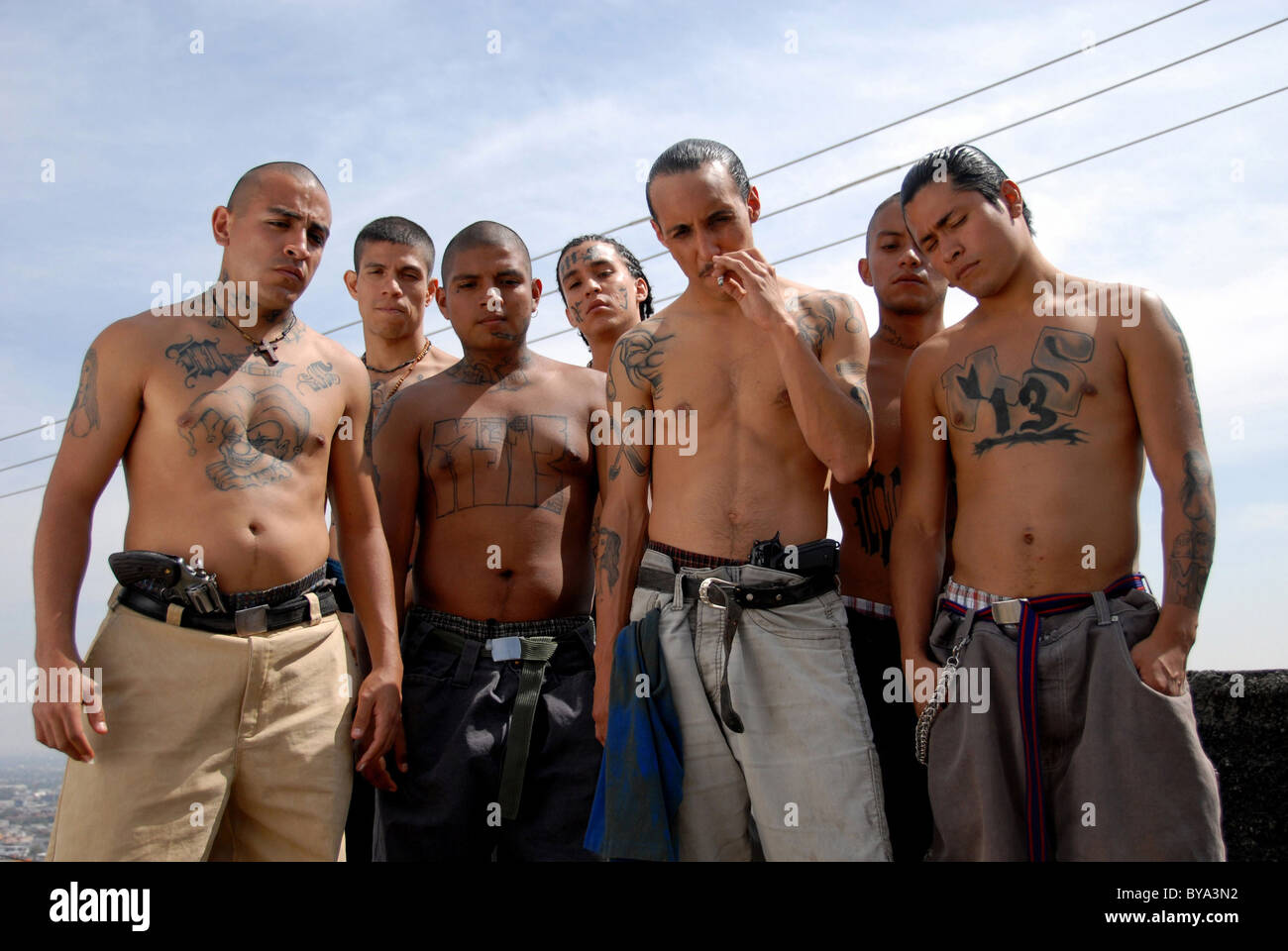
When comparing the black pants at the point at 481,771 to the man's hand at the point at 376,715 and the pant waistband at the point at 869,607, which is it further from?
the pant waistband at the point at 869,607

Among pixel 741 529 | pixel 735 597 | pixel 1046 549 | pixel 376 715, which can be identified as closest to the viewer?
pixel 1046 549

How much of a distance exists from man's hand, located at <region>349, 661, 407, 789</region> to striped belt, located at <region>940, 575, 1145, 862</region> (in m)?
1.88

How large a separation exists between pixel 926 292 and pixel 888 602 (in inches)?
55.1

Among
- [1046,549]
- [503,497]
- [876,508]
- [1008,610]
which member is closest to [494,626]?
[503,497]

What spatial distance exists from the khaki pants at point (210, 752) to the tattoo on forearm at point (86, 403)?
1.94 ft

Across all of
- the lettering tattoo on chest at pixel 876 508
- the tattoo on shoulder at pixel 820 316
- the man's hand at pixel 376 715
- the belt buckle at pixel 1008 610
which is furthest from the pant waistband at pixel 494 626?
the belt buckle at pixel 1008 610

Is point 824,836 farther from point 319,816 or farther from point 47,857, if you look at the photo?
point 47,857

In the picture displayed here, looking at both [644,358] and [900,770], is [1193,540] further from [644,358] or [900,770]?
[644,358]

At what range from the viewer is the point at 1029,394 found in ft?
10.7

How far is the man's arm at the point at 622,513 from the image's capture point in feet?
11.5

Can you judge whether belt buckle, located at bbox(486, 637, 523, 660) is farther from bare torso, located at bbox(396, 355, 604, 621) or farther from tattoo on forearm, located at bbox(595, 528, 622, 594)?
tattoo on forearm, located at bbox(595, 528, 622, 594)

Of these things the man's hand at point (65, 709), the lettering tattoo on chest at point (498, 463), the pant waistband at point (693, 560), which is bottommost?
the man's hand at point (65, 709)

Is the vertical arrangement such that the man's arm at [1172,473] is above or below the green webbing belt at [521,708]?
above

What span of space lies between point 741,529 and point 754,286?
79 cm
